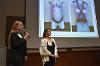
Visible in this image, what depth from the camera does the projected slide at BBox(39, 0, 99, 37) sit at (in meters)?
6.46

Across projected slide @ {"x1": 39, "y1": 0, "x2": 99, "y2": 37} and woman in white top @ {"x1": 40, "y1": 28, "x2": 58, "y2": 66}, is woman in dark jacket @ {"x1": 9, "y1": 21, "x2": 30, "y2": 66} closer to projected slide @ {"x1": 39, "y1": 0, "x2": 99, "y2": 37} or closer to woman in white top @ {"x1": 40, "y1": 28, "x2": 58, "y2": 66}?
woman in white top @ {"x1": 40, "y1": 28, "x2": 58, "y2": 66}

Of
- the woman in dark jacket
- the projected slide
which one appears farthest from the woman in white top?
the projected slide

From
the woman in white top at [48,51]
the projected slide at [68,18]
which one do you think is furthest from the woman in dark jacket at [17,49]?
the projected slide at [68,18]

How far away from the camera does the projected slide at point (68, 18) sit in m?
6.46

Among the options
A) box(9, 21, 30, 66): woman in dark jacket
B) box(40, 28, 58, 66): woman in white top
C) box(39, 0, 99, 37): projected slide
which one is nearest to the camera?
box(9, 21, 30, 66): woman in dark jacket

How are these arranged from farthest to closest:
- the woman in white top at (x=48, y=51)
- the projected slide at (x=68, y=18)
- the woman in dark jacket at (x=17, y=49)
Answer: the projected slide at (x=68, y=18), the woman in white top at (x=48, y=51), the woman in dark jacket at (x=17, y=49)

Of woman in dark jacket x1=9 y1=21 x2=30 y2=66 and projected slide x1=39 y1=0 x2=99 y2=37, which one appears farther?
projected slide x1=39 y1=0 x2=99 y2=37

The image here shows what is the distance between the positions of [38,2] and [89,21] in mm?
1559

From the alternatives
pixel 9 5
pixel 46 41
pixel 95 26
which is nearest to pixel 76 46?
pixel 95 26

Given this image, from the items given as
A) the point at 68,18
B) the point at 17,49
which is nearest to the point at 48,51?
the point at 17,49

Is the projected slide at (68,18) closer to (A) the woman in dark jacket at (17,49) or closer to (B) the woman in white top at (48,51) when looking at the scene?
(B) the woman in white top at (48,51)

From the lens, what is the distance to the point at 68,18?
6.59 meters

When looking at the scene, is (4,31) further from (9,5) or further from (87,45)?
(87,45)

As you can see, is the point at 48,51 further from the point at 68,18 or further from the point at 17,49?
the point at 68,18
